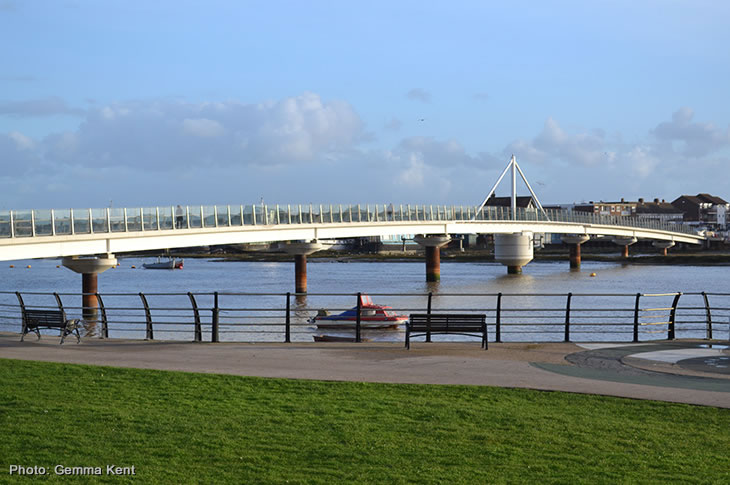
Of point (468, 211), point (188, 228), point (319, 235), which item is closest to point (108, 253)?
→ point (188, 228)

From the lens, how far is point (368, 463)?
318 inches

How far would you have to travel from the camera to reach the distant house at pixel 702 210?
190 metres

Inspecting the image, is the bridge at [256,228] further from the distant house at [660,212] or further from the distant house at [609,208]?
the distant house at [660,212]

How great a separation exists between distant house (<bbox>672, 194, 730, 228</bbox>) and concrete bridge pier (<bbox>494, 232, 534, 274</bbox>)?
365 ft

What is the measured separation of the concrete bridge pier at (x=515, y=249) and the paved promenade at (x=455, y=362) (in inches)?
2857

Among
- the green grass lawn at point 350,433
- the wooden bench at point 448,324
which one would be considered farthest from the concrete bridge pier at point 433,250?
the green grass lawn at point 350,433

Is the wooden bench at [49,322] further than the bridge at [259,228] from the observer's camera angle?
No

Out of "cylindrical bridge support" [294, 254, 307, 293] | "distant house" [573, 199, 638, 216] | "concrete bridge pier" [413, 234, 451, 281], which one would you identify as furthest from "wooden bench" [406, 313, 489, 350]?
"distant house" [573, 199, 638, 216]

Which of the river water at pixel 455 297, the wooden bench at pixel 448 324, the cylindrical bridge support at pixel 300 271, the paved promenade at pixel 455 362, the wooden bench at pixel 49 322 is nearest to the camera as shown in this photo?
the paved promenade at pixel 455 362

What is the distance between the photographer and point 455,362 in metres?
15.1

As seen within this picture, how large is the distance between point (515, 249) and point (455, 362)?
76.3m

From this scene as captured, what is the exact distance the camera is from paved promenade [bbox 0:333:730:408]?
12.6 meters

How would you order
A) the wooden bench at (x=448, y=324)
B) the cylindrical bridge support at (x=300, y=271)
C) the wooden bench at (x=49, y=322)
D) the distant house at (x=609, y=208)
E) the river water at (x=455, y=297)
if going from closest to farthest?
the wooden bench at (x=448, y=324), the wooden bench at (x=49, y=322), the river water at (x=455, y=297), the cylindrical bridge support at (x=300, y=271), the distant house at (x=609, y=208)

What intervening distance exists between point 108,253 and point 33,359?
92.2ft
